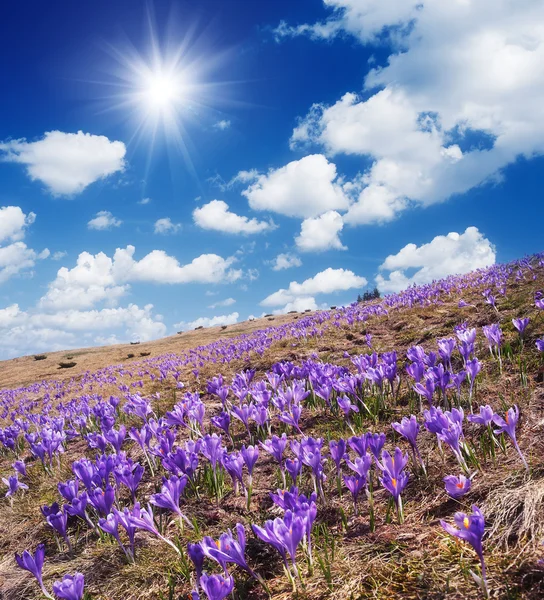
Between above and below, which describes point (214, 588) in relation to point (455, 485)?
below

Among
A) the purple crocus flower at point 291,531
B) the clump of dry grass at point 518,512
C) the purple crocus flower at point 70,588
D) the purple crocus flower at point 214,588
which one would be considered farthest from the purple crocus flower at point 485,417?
the purple crocus flower at point 70,588

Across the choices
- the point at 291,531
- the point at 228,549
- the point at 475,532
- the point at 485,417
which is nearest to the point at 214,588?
the point at 228,549

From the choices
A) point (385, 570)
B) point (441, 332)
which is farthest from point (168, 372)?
point (385, 570)

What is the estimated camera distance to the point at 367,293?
64625 mm

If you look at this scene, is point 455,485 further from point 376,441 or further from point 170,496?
point 170,496

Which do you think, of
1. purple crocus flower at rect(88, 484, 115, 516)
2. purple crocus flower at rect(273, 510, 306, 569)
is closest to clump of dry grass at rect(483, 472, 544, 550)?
purple crocus flower at rect(273, 510, 306, 569)

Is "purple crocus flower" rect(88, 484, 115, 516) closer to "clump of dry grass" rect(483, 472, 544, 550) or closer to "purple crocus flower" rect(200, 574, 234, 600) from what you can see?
"purple crocus flower" rect(200, 574, 234, 600)

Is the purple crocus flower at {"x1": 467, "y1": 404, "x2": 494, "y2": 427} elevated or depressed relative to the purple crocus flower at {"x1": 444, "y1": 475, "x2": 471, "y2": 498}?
elevated

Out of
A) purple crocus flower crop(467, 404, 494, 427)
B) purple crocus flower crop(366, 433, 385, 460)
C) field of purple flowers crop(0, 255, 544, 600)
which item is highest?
purple crocus flower crop(467, 404, 494, 427)

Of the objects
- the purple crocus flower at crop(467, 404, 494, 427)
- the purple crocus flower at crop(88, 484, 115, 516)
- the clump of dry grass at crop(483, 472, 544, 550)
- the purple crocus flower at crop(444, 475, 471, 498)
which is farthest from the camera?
the purple crocus flower at crop(88, 484, 115, 516)

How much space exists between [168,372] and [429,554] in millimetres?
12345

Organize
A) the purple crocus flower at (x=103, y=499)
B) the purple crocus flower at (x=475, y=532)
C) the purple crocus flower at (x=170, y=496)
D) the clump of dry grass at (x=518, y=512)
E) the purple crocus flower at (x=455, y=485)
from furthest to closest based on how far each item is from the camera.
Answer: the purple crocus flower at (x=103, y=499), the purple crocus flower at (x=170, y=496), the purple crocus flower at (x=455, y=485), the clump of dry grass at (x=518, y=512), the purple crocus flower at (x=475, y=532)

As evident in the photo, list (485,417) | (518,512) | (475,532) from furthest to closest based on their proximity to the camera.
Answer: (485,417) → (518,512) → (475,532)

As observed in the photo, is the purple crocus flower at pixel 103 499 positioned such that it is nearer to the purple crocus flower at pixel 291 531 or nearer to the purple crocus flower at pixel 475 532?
the purple crocus flower at pixel 291 531
